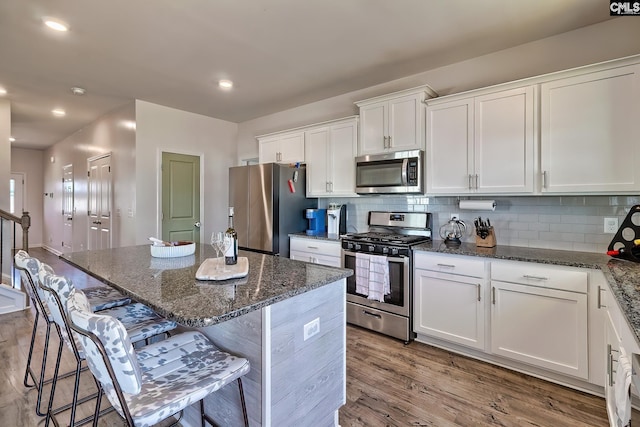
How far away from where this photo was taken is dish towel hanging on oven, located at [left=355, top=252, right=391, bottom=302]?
288 cm

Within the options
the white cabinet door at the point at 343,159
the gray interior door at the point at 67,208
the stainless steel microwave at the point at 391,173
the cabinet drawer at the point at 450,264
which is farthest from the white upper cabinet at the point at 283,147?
the gray interior door at the point at 67,208

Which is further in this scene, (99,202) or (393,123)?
(99,202)

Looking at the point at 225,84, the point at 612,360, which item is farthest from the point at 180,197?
the point at 612,360

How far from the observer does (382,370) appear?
→ 2.38 metres

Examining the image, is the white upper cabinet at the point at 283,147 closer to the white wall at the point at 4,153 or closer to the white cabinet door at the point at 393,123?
the white cabinet door at the point at 393,123

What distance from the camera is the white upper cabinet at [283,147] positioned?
13.1 ft

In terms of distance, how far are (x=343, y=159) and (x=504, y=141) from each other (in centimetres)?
163

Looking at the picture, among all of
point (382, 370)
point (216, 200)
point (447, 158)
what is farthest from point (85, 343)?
point (216, 200)

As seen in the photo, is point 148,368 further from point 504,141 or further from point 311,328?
point 504,141

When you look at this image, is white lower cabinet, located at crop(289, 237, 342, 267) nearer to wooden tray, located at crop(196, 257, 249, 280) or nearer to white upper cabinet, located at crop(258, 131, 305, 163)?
white upper cabinet, located at crop(258, 131, 305, 163)

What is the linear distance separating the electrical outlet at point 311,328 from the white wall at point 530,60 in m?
2.68

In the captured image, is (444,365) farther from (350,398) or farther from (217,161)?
(217,161)

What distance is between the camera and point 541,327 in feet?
7.21

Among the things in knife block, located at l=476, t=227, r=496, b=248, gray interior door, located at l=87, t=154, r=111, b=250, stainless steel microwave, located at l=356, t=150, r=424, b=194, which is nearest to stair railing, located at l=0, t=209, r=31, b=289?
gray interior door, located at l=87, t=154, r=111, b=250
